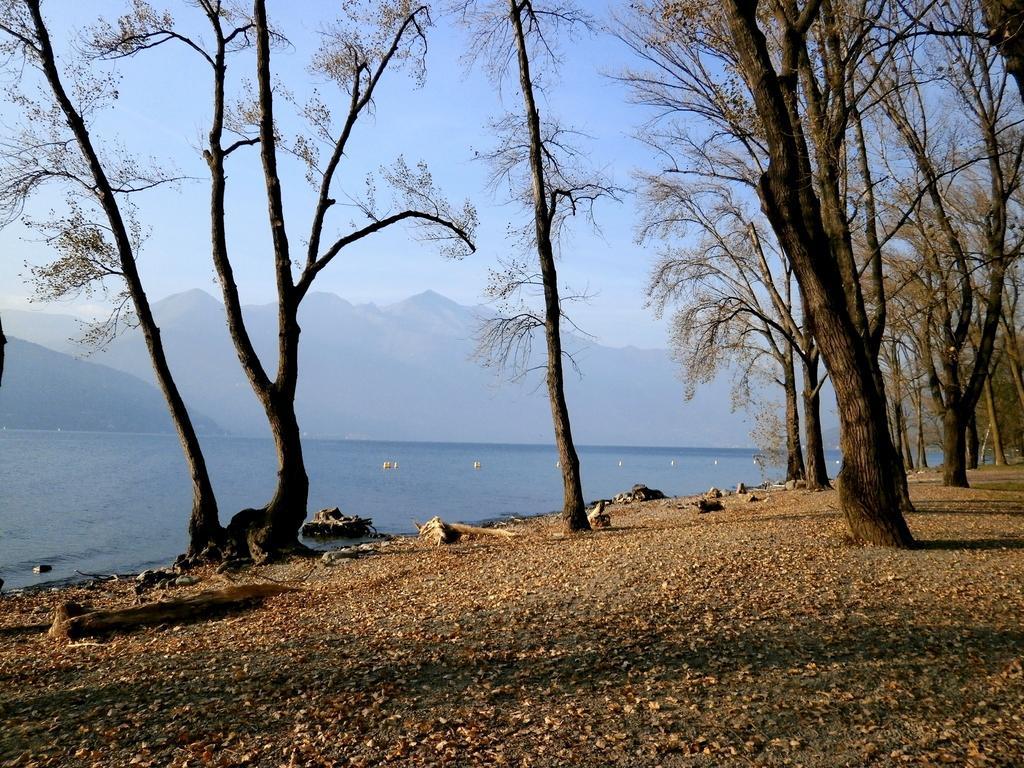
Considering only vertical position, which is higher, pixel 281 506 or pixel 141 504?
pixel 281 506

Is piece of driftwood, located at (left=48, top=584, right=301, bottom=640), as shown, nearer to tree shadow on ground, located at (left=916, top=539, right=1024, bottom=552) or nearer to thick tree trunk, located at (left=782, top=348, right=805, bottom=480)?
tree shadow on ground, located at (left=916, top=539, right=1024, bottom=552)

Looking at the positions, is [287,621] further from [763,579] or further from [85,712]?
[763,579]

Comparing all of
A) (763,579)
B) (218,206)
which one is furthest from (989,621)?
(218,206)

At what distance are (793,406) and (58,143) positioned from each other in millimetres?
22850

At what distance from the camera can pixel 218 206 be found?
1371 centimetres

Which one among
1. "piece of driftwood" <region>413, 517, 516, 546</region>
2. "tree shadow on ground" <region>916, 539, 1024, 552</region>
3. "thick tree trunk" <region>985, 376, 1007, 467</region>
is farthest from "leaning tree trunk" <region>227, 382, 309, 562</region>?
"thick tree trunk" <region>985, 376, 1007, 467</region>

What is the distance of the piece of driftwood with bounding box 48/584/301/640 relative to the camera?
309 inches

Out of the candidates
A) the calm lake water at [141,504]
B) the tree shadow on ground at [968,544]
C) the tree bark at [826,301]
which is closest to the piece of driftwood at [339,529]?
the calm lake water at [141,504]

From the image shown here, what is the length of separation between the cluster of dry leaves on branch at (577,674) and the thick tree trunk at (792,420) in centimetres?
1565

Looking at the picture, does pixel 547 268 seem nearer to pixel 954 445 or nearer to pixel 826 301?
pixel 826 301

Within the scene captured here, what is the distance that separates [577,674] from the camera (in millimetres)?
5270

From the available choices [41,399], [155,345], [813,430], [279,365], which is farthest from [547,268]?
[41,399]

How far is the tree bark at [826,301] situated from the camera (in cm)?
989

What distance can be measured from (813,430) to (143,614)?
20502 mm
